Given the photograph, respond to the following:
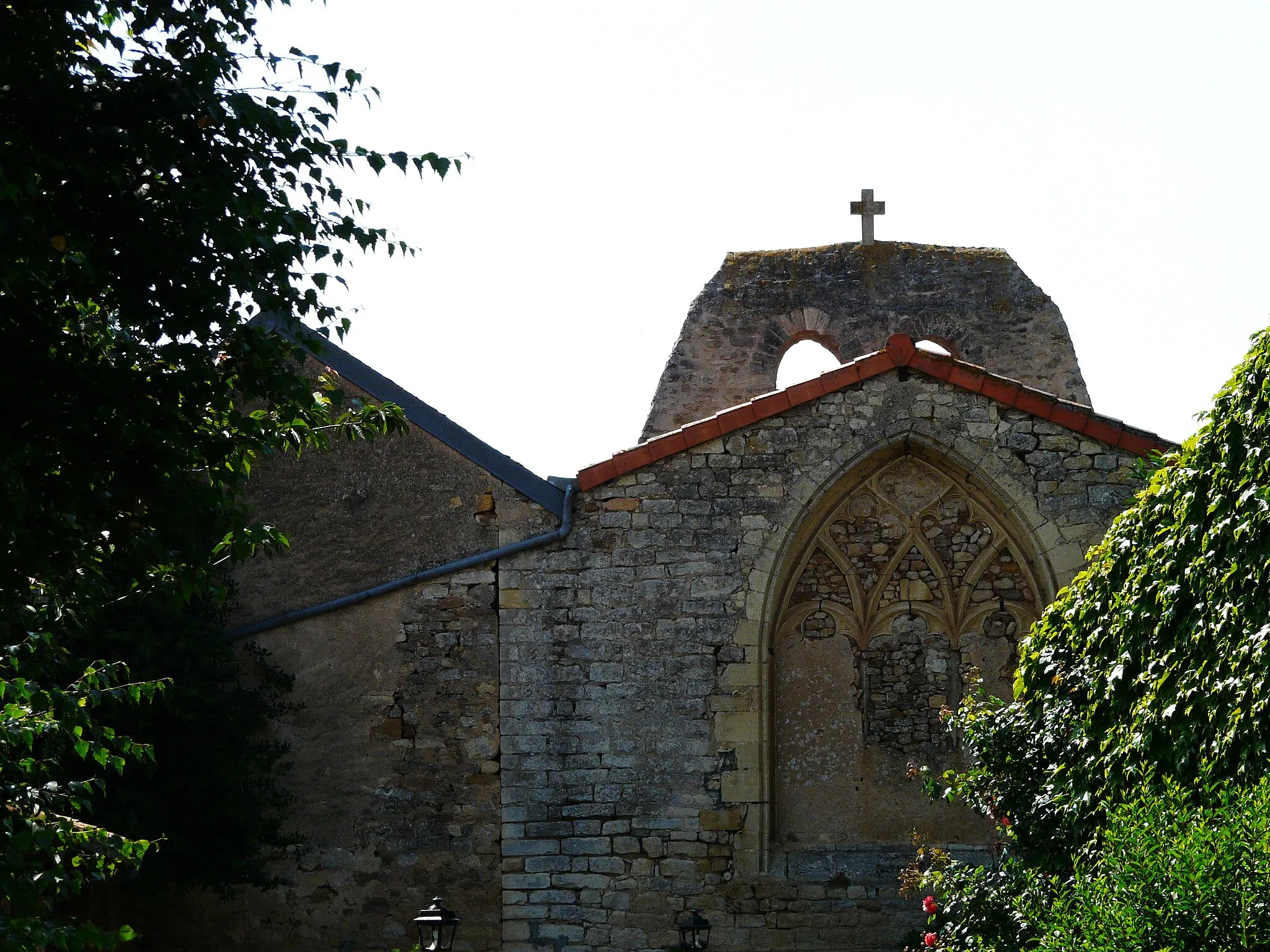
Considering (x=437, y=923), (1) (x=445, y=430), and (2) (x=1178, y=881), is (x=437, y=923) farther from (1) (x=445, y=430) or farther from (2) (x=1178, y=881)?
(2) (x=1178, y=881)

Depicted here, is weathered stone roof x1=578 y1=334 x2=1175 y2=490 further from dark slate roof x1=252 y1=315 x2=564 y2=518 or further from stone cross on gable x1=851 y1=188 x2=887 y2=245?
stone cross on gable x1=851 y1=188 x2=887 y2=245

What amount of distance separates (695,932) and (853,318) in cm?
682

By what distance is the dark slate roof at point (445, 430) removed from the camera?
10.1 metres

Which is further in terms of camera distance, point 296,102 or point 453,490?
point 453,490

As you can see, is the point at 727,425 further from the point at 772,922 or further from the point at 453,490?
the point at 772,922

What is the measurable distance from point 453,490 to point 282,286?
4.44 metres

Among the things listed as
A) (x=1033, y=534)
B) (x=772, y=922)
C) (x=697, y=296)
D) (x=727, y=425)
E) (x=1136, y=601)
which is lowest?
(x=772, y=922)

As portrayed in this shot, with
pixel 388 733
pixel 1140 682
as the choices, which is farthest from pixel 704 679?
pixel 1140 682

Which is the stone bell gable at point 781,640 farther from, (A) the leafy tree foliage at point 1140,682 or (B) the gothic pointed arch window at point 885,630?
(A) the leafy tree foliage at point 1140,682

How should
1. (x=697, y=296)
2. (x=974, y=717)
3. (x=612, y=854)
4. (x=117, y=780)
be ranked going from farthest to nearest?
(x=697, y=296), (x=612, y=854), (x=117, y=780), (x=974, y=717)

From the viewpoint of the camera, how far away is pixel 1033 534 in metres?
9.86

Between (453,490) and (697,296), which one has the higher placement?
(697,296)

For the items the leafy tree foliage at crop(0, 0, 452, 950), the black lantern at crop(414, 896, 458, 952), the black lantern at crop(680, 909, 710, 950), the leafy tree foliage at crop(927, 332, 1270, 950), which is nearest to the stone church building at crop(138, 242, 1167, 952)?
the black lantern at crop(680, 909, 710, 950)

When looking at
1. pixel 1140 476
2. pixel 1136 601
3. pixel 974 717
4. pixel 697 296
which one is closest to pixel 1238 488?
pixel 1136 601
